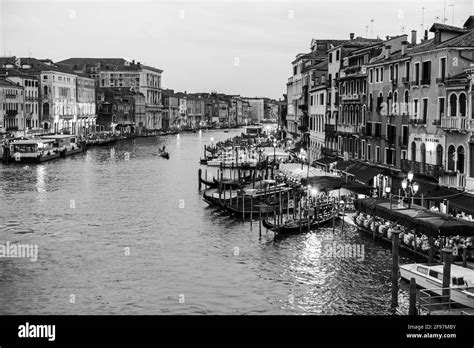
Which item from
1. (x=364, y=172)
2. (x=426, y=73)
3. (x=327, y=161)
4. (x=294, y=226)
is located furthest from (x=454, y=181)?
(x=327, y=161)

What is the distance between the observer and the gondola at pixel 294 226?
35.9 ft

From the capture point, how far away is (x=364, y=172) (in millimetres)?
13719

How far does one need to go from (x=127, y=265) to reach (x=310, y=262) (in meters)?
2.40

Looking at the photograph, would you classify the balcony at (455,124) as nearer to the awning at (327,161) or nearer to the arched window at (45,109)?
the awning at (327,161)

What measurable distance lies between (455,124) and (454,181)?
2.83 ft

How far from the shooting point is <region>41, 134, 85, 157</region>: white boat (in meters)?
30.3

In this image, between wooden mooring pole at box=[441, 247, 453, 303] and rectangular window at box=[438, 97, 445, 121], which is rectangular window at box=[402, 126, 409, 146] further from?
wooden mooring pole at box=[441, 247, 453, 303]

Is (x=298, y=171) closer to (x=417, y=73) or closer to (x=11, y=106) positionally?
(x=417, y=73)

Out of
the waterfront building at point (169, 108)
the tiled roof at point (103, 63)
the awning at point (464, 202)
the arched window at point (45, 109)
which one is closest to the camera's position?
the awning at point (464, 202)

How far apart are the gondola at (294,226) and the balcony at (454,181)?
1919 mm

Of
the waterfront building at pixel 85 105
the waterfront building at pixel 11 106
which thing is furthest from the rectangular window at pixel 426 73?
the waterfront building at pixel 85 105

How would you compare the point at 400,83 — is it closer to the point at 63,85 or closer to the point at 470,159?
the point at 470,159
